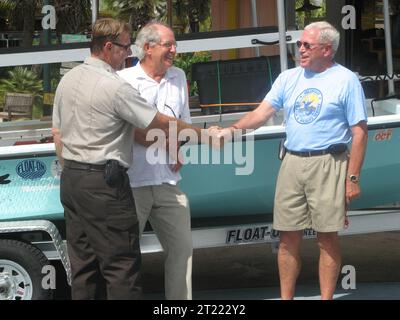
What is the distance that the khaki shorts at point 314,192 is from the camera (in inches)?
202

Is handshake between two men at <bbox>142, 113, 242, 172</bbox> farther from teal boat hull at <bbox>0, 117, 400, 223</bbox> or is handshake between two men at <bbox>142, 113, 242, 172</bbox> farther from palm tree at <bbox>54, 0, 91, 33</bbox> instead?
palm tree at <bbox>54, 0, 91, 33</bbox>

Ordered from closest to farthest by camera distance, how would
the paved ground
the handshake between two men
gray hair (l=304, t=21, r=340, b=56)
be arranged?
the handshake between two men < gray hair (l=304, t=21, r=340, b=56) < the paved ground

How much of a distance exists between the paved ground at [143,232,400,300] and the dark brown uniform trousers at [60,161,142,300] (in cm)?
182

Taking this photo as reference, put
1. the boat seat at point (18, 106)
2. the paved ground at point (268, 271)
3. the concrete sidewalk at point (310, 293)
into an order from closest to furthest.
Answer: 1. the concrete sidewalk at point (310, 293)
2. the paved ground at point (268, 271)
3. the boat seat at point (18, 106)

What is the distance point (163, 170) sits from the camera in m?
5.04

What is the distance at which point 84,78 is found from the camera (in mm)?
4621

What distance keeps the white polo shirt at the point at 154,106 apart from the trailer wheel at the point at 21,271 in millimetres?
973

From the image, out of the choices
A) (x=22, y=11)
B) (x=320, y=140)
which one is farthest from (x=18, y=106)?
(x=320, y=140)

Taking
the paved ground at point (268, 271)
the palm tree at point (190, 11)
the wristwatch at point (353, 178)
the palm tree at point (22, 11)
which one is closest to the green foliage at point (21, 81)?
the palm tree at point (22, 11)

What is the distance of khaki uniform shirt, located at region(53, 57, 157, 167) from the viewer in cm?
453

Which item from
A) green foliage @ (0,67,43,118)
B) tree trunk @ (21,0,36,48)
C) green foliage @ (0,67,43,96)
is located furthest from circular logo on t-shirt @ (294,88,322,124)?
green foliage @ (0,67,43,96)

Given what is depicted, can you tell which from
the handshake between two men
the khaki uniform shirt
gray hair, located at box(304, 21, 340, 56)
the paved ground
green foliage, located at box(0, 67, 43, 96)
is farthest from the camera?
green foliage, located at box(0, 67, 43, 96)

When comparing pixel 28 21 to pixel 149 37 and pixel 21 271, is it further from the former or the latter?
pixel 149 37

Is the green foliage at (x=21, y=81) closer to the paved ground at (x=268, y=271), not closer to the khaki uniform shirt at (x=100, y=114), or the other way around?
the paved ground at (x=268, y=271)
